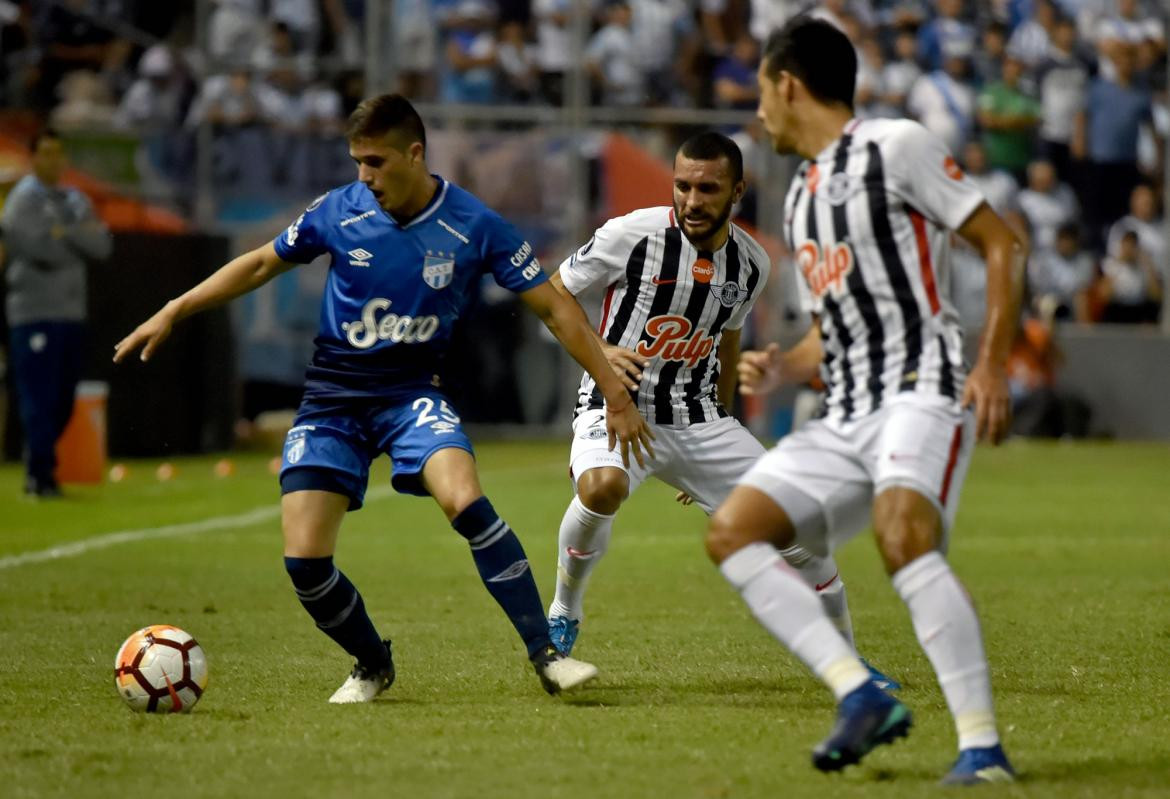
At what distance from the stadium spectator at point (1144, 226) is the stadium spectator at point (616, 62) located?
234 inches

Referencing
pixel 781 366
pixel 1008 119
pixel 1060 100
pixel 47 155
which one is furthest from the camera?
pixel 1060 100

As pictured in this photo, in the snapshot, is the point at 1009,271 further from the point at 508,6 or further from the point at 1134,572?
the point at 508,6

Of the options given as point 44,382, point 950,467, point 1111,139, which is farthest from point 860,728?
point 1111,139

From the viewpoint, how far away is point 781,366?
5.68 metres

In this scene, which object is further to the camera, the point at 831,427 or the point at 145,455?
the point at 145,455

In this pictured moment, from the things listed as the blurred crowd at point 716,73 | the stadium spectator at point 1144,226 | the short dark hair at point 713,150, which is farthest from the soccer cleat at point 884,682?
the stadium spectator at point 1144,226

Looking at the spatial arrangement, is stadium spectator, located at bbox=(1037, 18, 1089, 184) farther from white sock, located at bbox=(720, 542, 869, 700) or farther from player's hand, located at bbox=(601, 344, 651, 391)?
white sock, located at bbox=(720, 542, 869, 700)

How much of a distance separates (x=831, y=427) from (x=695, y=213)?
5.96 ft

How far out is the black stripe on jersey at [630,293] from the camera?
7059 mm

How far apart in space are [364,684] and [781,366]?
1869 millimetres

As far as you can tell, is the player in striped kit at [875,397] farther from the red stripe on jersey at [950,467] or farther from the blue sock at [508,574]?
the blue sock at [508,574]

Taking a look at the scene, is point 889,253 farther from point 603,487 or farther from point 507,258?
point 603,487

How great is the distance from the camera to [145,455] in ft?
59.0

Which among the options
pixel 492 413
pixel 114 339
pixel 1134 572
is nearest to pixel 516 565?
pixel 1134 572
